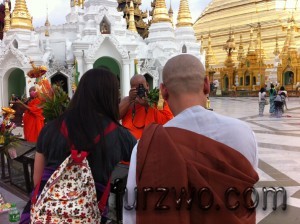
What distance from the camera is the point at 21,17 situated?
1842cm

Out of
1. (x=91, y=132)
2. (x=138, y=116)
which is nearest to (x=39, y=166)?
(x=91, y=132)

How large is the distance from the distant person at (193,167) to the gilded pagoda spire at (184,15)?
2269 cm

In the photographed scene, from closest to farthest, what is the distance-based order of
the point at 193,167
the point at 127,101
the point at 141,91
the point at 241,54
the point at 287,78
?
the point at 193,167 → the point at 141,91 → the point at 127,101 → the point at 287,78 → the point at 241,54

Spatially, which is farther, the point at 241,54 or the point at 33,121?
the point at 241,54

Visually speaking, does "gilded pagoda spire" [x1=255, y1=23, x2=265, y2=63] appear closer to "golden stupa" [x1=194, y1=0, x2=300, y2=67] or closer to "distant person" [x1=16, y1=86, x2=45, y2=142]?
"golden stupa" [x1=194, y1=0, x2=300, y2=67]

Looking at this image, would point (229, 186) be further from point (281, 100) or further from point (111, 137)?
point (281, 100)

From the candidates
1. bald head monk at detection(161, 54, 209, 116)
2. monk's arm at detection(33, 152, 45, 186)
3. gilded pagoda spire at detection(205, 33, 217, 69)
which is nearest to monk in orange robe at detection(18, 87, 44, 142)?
monk's arm at detection(33, 152, 45, 186)

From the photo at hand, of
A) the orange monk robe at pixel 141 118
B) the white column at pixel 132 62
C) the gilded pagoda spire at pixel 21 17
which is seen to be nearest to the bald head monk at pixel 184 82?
the orange monk robe at pixel 141 118

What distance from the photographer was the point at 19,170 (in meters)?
4.79

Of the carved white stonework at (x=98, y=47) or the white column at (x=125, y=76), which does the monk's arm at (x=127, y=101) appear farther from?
the white column at (x=125, y=76)

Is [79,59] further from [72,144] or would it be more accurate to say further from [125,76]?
[72,144]

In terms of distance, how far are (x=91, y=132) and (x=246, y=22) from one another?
35.4 metres

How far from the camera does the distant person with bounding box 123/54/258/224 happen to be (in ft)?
4.50

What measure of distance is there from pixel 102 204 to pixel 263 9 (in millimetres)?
36236
